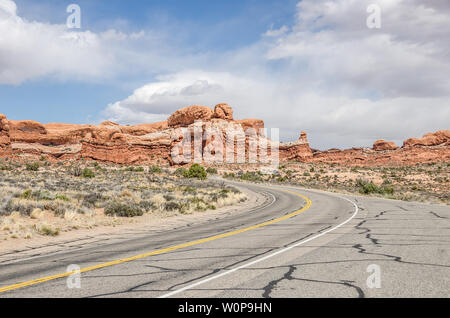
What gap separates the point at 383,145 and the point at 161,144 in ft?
242

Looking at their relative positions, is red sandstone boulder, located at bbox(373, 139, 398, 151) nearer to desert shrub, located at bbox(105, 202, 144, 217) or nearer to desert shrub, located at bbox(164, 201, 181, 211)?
desert shrub, located at bbox(164, 201, 181, 211)

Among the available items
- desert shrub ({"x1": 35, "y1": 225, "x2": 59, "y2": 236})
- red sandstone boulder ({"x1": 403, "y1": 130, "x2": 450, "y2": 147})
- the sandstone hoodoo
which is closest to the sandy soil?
desert shrub ({"x1": 35, "y1": 225, "x2": 59, "y2": 236})

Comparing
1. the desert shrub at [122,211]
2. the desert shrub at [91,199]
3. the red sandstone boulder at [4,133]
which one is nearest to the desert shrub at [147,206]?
the desert shrub at [122,211]

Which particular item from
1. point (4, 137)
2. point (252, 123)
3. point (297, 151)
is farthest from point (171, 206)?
point (252, 123)

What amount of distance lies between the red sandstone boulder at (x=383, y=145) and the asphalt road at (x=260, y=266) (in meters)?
109

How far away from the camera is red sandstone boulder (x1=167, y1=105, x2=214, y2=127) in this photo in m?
96.4

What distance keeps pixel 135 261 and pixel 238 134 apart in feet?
288

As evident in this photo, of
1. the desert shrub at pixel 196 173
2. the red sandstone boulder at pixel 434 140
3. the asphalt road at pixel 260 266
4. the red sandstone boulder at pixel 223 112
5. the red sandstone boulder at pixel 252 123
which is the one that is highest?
the red sandstone boulder at pixel 223 112

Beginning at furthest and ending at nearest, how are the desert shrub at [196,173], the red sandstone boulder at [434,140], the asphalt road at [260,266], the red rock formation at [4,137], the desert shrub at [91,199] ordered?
1. the red sandstone boulder at [434,140]
2. the red rock formation at [4,137]
3. the desert shrub at [196,173]
4. the desert shrub at [91,199]
5. the asphalt road at [260,266]

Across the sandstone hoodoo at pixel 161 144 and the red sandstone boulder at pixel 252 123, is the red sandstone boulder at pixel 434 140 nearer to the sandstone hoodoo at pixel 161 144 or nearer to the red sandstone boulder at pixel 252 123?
the sandstone hoodoo at pixel 161 144

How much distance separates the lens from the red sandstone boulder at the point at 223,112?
98.3 metres

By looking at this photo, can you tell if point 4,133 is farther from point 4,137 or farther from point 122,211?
point 122,211
